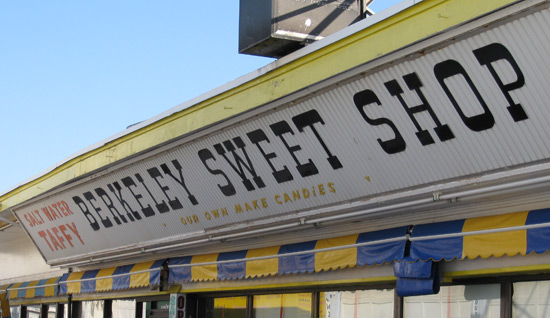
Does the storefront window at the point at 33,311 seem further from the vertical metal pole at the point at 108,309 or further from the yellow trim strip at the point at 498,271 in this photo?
the yellow trim strip at the point at 498,271

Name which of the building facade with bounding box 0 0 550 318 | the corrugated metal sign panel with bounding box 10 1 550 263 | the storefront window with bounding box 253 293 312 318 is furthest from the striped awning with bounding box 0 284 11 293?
the storefront window with bounding box 253 293 312 318

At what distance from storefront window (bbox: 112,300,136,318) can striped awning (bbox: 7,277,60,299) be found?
5.46ft

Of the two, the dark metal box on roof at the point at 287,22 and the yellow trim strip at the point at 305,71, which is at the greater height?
the dark metal box on roof at the point at 287,22

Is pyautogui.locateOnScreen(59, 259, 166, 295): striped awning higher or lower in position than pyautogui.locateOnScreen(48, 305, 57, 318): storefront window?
higher

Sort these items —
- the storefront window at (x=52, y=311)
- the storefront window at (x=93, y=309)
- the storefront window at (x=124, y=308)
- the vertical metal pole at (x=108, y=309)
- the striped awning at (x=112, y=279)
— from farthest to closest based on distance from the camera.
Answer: the storefront window at (x=52, y=311)
the storefront window at (x=93, y=309)
the vertical metal pole at (x=108, y=309)
the storefront window at (x=124, y=308)
the striped awning at (x=112, y=279)

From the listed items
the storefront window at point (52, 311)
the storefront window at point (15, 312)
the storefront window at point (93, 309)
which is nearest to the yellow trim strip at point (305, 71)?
the storefront window at point (93, 309)

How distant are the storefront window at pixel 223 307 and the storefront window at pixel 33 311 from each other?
7.45 m

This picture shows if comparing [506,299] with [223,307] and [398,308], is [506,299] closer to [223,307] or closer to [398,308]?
[398,308]

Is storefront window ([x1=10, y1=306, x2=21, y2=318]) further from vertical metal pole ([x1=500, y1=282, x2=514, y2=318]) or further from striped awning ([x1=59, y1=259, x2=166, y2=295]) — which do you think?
vertical metal pole ([x1=500, y1=282, x2=514, y2=318])

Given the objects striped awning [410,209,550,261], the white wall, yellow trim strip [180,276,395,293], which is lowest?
yellow trim strip [180,276,395,293]

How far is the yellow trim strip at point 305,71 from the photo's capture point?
7.38 m

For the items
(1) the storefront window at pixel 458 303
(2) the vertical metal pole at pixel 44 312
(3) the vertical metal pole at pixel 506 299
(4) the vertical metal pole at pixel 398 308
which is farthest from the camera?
(2) the vertical metal pole at pixel 44 312

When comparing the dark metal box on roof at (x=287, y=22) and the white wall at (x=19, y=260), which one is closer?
the dark metal box on roof at (x=287, y=22)

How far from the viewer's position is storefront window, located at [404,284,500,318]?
28.1ft
